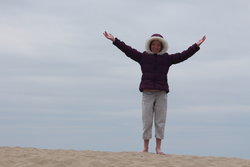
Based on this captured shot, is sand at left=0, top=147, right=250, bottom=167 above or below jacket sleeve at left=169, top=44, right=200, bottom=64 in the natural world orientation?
below

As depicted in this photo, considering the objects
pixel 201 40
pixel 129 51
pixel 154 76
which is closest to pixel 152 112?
pixel 154 76

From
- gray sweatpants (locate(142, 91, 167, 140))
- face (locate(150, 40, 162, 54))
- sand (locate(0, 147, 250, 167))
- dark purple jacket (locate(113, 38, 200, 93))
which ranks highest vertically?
face (locate(150, 40, 162, 54))

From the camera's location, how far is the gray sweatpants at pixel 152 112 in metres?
10.5

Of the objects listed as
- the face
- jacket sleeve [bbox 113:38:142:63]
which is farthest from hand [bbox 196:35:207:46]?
jacket sleeve [bbox 113:38:142:63]

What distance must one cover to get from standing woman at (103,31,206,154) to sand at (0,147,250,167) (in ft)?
2.30

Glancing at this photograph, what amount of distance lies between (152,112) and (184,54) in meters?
1.55

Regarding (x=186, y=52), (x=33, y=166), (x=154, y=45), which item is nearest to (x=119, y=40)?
(x=154, y=45)

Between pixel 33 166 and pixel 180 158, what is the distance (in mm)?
3290

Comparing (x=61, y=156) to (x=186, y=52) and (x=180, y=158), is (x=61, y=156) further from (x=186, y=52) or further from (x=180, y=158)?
(x=186, y=52)

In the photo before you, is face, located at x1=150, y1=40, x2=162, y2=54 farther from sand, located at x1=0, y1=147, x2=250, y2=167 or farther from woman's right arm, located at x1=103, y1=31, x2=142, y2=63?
sand, located at x1=0, y1=147, x2=250, y2=167

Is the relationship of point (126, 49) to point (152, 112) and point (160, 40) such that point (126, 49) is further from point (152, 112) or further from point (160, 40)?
point (152, 112)

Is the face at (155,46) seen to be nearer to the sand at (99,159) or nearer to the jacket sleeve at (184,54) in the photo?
the jacket sleeve at (184,54)

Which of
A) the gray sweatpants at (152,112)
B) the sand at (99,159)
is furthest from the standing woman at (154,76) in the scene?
the sand at (99,159)

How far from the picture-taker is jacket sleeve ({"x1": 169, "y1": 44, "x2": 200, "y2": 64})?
10.7 m
